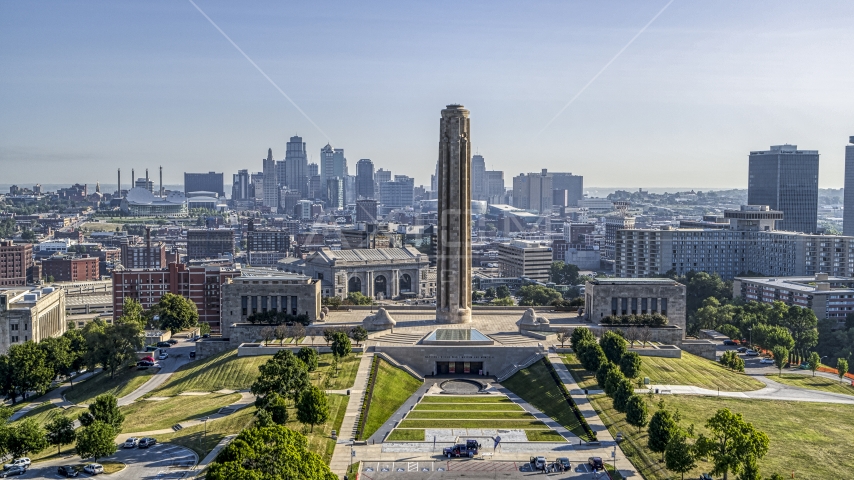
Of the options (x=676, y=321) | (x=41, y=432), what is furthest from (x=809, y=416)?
(x=41, y=432)

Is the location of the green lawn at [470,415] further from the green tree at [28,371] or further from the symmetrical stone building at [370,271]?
the symmetrical stone building at [370,271]

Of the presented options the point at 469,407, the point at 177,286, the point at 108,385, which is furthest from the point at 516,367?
the point at 177,286

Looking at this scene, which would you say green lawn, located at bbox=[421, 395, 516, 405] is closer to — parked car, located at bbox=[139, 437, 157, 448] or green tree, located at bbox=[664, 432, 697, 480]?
green tree, located at bbox=[664, 432, 697, 480]

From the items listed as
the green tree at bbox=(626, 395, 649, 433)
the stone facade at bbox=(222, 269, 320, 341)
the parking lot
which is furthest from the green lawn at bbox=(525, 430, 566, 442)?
the stone facade at bbox=(222, 269, 320, 341)

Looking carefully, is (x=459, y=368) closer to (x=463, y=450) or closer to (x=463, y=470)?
(x=463, y=450)

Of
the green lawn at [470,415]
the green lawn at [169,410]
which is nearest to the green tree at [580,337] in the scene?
the green lawn at [470,415]

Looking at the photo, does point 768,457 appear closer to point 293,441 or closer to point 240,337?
point 293,441
